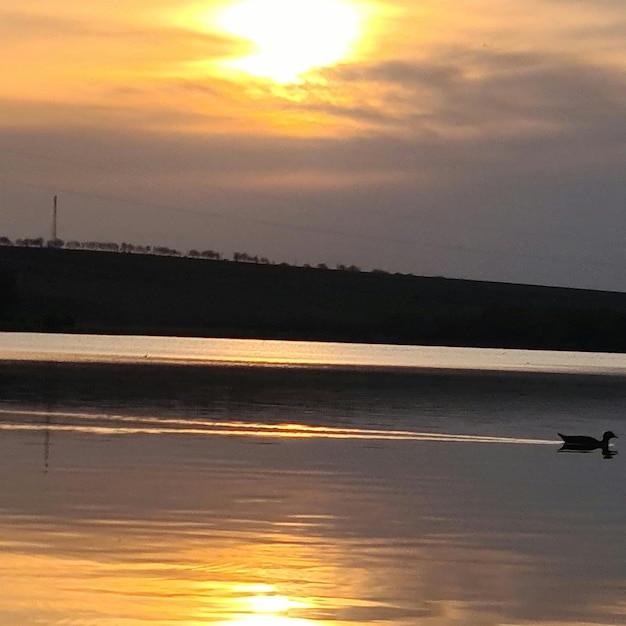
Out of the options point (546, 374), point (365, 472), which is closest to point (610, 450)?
point (365, 472)

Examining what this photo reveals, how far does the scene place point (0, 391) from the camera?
38000 millimetres

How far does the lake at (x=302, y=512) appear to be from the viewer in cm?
1330

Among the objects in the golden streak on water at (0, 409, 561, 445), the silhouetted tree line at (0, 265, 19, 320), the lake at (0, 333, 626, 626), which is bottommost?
the lake at (0, 333, 626, 626)

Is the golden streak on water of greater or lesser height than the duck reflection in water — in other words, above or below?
above

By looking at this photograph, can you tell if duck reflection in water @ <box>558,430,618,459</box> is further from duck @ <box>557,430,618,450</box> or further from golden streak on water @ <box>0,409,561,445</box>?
golden streak on water @ <box>0,409,561,445</box>

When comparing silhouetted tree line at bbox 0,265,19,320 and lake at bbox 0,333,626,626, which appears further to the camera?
silhouetted tree line at bbox 0,265,19,320

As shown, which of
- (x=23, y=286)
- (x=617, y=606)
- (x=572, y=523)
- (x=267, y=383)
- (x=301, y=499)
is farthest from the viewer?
(x=23, y=286)

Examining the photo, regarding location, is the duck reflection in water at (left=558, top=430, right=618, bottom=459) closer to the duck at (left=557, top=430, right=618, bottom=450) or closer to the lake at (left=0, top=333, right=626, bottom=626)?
the duck at (left=557, top=430, right=618, bottom=450)

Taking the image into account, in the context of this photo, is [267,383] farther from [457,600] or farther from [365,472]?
[457,600]

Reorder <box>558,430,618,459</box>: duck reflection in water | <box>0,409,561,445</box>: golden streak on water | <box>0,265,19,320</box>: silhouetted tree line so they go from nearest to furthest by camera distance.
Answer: <box>558,430,618,459</box>: duck reflection in water
<box>0,409,561,445</box>: golden streak on water
<box>0,265,19,320</box>: silhouetted tree line

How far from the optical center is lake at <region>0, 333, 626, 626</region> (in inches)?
524

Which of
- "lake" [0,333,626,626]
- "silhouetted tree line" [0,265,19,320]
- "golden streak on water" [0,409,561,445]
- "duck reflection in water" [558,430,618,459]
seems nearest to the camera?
"lake" [0,333,626,626]

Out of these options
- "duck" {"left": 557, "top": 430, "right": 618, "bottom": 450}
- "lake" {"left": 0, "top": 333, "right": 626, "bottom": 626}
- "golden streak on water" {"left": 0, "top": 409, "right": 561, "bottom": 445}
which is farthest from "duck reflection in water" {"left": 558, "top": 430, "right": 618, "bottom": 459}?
"golden streak on water" {"left": 0, "top": 409, "right": 561, "bottom": 445}

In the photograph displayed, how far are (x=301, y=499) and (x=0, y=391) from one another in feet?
63.8
